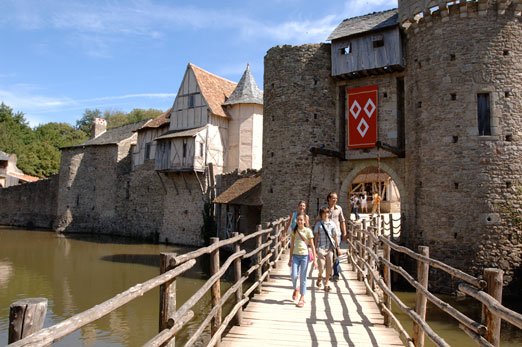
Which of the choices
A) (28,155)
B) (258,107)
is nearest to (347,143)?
(258,107)

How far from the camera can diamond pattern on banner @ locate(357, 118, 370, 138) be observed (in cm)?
1791

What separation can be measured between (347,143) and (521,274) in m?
7.90

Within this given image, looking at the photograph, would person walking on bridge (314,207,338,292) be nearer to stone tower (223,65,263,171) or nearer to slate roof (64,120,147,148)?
stone tower (223,65,263,171)

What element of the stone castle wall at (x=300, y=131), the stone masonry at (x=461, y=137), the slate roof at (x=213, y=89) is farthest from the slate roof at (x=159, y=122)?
the stone masonry at (x=461, y=137)

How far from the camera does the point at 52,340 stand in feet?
6.01

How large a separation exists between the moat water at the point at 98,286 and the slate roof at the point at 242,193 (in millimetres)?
3856

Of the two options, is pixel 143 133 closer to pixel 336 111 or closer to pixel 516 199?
pixel 336 111

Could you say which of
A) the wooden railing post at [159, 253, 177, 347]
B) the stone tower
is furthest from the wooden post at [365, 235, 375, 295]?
the stone tower

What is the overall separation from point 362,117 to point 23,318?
17.3m

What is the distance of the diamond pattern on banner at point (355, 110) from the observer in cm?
1814

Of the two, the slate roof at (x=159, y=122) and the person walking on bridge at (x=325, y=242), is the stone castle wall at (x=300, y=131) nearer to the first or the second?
the person walking on bridge at (x=325, y=242)

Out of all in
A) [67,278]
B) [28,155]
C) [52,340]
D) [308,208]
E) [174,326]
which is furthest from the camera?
[28,155]

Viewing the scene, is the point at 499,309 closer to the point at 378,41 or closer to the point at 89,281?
the point at 89,281

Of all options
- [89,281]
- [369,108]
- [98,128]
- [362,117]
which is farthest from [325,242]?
[98,128]
